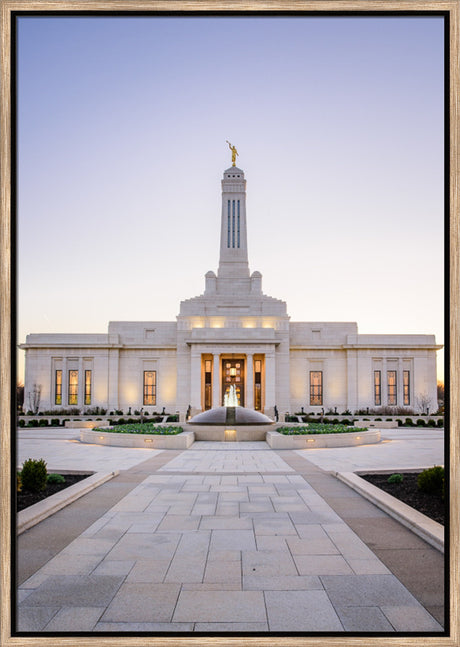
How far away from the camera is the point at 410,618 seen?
16.4 feet

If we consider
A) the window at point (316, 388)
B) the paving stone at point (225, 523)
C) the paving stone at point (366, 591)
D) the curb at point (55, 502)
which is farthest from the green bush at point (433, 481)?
the window at point (316, 388)

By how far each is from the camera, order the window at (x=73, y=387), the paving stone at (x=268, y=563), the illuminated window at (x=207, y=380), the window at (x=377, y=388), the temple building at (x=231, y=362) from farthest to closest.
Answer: the window at (x=377, y=388) < the window at (x=73, y=387) < the illuminated window at (x=207, y=380) < the temple building at (x=231, y=362) < the paving stone at (x=268, y=563)

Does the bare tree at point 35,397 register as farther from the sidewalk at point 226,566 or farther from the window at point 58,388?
the sidewalk at point 226,566

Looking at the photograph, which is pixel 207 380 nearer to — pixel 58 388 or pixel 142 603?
pixel 58 388

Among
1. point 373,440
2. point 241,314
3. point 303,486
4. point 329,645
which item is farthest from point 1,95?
point 241,314

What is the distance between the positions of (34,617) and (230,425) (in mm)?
20803

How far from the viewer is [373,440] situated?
2378cm

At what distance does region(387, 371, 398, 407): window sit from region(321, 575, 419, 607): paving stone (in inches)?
1754

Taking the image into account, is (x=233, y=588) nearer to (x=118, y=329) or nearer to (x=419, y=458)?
(x=419, y=458)

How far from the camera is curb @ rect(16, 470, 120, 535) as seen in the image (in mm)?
8391

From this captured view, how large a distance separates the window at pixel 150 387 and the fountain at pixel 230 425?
22530 mm

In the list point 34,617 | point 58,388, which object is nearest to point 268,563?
point 34,617

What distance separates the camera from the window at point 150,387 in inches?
1929

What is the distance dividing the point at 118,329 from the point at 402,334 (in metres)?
26.3
